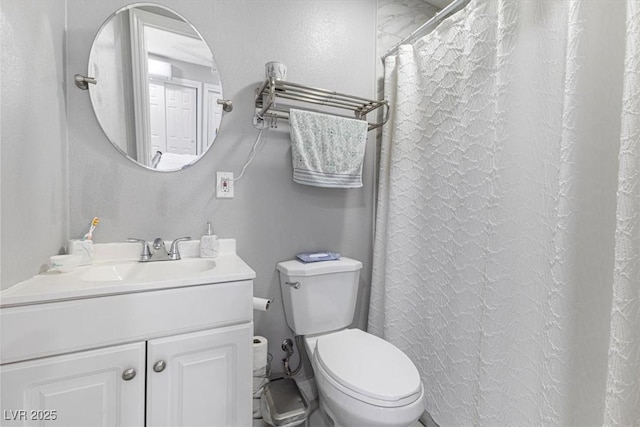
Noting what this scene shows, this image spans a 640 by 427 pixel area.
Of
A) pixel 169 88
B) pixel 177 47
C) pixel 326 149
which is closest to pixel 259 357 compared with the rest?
pixel 326 149

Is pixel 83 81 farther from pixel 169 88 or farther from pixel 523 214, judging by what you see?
pixel 523 214

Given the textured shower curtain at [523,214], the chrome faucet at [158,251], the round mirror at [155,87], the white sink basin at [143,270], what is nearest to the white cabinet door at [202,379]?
the white sink basin at [143,270]

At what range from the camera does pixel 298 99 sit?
1369 millimetres

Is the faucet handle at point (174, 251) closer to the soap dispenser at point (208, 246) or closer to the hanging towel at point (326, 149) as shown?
the soap dispenser at point (208, 246)

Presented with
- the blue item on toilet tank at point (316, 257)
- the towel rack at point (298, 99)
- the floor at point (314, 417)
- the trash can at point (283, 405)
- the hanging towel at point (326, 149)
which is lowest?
the floor at point (314, 417)

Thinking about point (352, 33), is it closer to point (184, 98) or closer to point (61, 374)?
point (184, 98)

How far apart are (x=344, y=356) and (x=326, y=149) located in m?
0.97

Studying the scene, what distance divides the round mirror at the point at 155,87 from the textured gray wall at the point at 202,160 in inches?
1.8

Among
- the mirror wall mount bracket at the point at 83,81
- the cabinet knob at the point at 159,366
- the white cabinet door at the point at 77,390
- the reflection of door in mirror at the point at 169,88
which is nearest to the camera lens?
the white cabinet door at the point at 77,390

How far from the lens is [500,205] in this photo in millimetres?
1007

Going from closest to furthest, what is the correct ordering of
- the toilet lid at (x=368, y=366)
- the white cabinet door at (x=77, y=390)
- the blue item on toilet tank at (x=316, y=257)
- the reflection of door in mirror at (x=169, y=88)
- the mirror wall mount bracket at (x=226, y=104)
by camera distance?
1. the white cabinet door at (x=77, y=390)
2. the toilet lid at (x=368, y=366)
3. the reflection of door in mirror at (x=169, y=88)
4. the mirror wall mount bracket at (x=226, y=104)
5. the blue item on toilet tank at (x=316, y=257)

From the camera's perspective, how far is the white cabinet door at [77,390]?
692mm

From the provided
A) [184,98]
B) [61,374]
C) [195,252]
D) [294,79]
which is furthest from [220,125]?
[61,374]

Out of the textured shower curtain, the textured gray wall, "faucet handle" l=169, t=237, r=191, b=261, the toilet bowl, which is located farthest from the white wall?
the textured shower curtain
